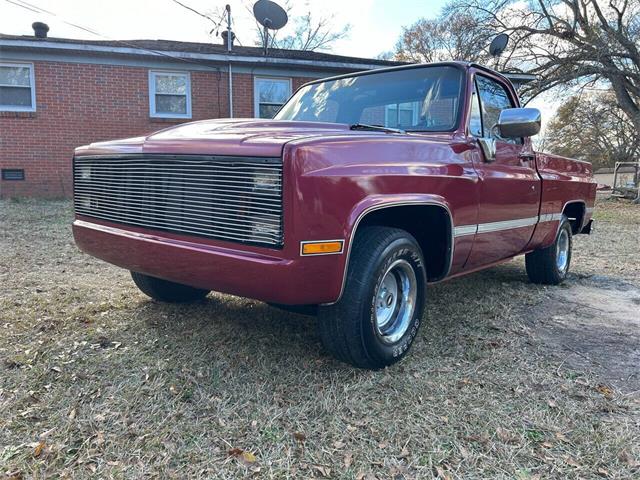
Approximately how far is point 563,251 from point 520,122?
8.97 ft

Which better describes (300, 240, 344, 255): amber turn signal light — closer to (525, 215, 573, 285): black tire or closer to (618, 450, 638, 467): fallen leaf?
(618, 450, 638, 467): fallen leaf

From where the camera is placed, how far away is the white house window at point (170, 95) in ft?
42.8

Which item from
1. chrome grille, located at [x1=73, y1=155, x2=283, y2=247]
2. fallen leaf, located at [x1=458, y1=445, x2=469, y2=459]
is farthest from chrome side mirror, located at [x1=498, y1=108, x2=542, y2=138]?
fallen leaf, located at [x1=458, y1=445, x2=469, y2=459]

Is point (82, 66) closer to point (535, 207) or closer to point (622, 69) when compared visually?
point (535, 207)

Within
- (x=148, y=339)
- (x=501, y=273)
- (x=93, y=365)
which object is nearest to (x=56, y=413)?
(x=93, y=365)

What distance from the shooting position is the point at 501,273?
595 cm

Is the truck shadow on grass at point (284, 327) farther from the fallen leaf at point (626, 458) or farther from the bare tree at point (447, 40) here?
the bare tree at point (447, 40)

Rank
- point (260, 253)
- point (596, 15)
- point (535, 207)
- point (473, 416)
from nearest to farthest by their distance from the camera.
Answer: point (260, 253)
point (473, 416)
point (535, 207)
point (596, 15)

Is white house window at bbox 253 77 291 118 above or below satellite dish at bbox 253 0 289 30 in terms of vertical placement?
below

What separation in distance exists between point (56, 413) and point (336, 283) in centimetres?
153

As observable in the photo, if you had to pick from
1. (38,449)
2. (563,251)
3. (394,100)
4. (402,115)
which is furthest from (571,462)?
(563,251)

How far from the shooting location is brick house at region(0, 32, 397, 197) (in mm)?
12188

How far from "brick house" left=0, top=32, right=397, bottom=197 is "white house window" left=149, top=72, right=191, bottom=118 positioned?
Answer: 26 mm

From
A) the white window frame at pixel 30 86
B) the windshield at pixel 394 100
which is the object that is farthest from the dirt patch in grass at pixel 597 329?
the white window frame at pixel 30 86
